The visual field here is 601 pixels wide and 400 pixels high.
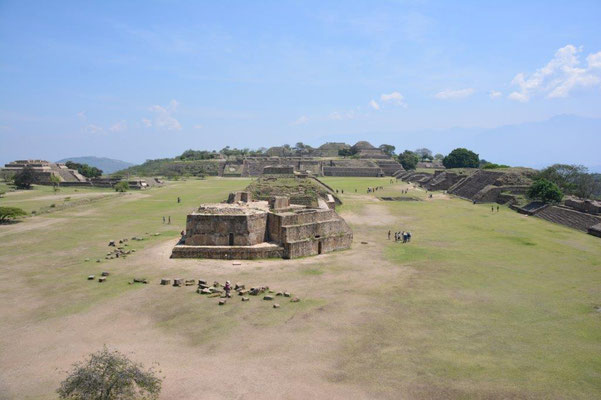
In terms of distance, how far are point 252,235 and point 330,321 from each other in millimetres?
8696

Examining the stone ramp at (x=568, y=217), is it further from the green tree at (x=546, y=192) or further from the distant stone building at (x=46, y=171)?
the distant stone building at (x=46, y=171)

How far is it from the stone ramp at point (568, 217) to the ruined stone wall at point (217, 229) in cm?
2478

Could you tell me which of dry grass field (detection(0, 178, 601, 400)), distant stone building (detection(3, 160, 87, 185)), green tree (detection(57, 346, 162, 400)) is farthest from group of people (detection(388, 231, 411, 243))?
distant stone building (detection(3, 160, 87, 185))

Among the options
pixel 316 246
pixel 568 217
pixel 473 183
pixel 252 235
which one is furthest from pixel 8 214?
pixel 473 183

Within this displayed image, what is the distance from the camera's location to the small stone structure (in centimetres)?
1884

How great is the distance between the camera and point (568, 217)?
98.1 ft

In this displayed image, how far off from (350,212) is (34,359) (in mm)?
27308

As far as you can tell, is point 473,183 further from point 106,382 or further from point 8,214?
point 106,382

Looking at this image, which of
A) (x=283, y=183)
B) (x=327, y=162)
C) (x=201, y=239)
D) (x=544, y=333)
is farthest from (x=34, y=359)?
(x=327, y=162)

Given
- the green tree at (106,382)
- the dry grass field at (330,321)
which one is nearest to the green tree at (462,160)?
the dry grass field at (330,321)

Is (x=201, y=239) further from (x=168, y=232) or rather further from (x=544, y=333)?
(x=544, y=333)

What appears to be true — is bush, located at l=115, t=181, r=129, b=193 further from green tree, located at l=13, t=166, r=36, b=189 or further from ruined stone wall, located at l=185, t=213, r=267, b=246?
ruined stone wall, located at l=185, t=213, r=267, b=246

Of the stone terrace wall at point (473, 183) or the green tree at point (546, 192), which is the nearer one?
the green tree at point (546, 192)

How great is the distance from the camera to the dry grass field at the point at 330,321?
28.6 feet
